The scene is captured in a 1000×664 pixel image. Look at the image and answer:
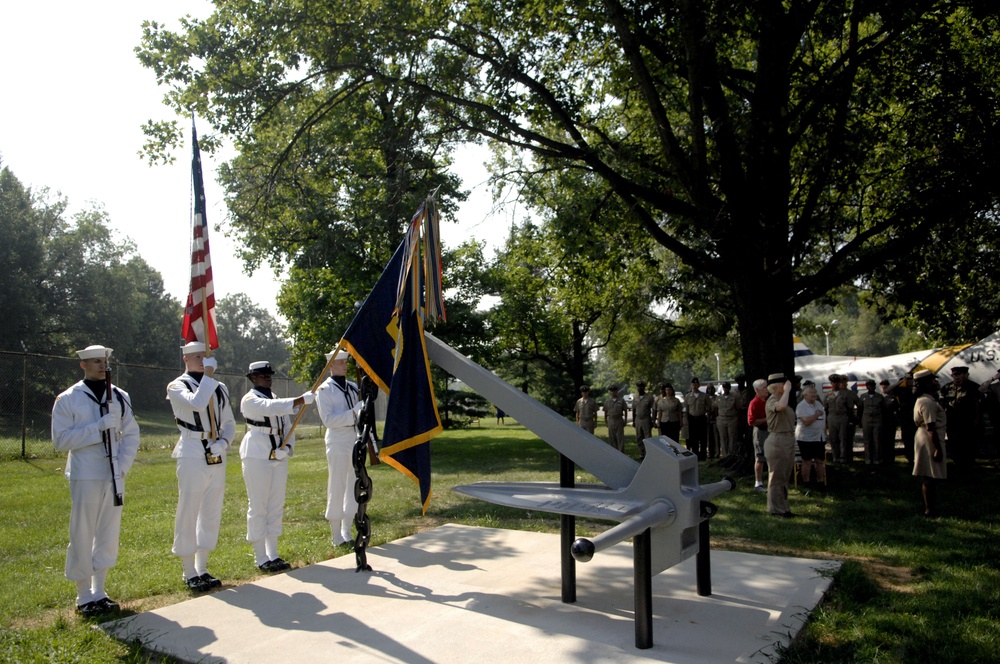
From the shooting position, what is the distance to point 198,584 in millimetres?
6605

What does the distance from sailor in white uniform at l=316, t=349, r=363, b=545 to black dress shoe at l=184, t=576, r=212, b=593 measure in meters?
1.84

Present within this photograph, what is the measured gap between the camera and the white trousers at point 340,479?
8.36m

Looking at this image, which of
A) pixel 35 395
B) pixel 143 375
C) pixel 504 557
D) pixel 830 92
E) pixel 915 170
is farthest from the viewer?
pixel 143 375

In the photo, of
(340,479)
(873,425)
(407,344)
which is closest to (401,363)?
(407,344)

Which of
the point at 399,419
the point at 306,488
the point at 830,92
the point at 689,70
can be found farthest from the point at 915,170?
the point at 306,488

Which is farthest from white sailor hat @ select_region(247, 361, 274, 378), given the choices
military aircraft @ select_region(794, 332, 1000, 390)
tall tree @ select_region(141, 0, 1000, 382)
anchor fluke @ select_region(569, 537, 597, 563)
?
military aircraft @ select_region(794, 332, 1000, 390)

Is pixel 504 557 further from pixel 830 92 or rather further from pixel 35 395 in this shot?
pixel 35 395

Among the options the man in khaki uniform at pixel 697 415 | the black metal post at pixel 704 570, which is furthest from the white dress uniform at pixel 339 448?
the man in khaki uniform at pixel 697 415

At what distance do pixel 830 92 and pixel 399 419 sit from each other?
9083 mm

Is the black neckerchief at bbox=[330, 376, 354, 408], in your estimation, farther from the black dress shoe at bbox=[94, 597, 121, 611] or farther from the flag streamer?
the black dress shoe at bbox=[94, 597, 121, 611]

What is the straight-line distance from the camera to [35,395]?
19766 mm

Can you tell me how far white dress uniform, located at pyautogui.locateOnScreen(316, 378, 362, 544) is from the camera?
8391 mm

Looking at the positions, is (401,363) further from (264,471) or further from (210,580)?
(210,580)

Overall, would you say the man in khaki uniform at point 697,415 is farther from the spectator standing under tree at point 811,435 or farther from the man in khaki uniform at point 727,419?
the spectator standing under tree at point 811,435
